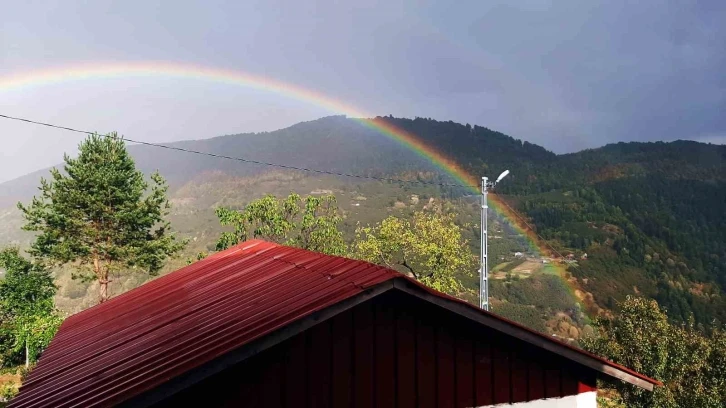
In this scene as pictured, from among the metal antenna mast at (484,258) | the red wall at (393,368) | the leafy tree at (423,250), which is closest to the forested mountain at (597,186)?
the leafy tree at (423,250)

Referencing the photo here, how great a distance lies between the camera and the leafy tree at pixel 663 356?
1283 cm

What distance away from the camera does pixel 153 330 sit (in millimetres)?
5109

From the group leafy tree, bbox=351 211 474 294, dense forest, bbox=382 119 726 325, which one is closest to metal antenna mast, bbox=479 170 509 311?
leafy tree, bbox=351 211 474 294

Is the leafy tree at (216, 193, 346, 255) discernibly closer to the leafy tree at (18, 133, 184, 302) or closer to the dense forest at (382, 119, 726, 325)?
the leafy tree at (18, 133, 184, 302)

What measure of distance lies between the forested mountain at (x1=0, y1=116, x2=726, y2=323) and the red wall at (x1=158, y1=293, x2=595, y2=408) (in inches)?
1773

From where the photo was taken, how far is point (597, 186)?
283 ft

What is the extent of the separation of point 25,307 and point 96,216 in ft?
18.6

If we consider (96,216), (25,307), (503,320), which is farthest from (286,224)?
(503,320)

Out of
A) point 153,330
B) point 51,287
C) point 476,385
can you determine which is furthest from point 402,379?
point 51,287

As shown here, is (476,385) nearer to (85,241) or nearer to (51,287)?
(85,241)

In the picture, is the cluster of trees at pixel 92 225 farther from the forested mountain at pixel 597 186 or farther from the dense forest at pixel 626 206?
the dense forest at pixel 626 206

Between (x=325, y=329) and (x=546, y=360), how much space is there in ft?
6.30

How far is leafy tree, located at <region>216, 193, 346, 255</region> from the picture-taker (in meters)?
22.0

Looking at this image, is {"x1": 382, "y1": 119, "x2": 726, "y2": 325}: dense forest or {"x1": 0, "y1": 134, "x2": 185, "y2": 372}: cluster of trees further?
{"x1": 382, "y1": 119, "x2": 726, "y2": 325}: dense forest
